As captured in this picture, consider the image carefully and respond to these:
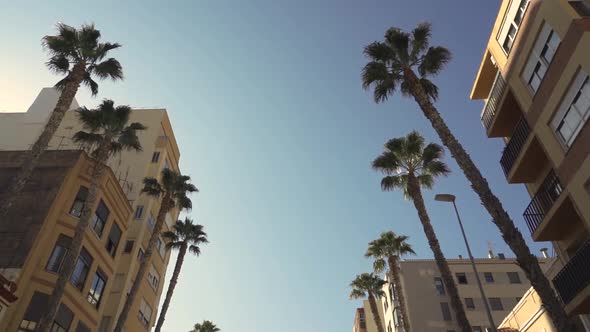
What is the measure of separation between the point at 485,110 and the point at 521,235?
11.9 metres

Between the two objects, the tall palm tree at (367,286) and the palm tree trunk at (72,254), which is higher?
the tall palm tree at (367,286)

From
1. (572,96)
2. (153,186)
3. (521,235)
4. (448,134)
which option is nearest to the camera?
(521,235)

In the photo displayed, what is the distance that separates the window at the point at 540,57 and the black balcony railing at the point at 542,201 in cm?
420

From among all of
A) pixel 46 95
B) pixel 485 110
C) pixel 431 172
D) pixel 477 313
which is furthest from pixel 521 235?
pixel 46 95

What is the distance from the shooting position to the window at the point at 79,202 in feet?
89.8

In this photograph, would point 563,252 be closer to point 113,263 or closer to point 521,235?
point 521,235

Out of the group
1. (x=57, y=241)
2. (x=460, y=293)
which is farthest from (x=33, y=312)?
(x=460, y=293)

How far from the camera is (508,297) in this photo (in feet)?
174

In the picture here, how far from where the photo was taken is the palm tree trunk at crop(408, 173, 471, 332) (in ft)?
69.6

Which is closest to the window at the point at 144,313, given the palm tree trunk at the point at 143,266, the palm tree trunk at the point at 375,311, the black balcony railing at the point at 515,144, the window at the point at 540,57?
the palm tree trunk at the point at 143,266

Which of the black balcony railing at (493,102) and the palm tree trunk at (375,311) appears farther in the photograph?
the palm tree trunk at (375,311)

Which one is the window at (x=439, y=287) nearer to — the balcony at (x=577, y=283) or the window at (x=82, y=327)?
the balcony at (x=577, y=283)

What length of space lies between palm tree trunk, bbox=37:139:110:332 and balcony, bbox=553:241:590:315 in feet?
71.9

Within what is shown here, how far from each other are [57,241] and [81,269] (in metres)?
2.75
